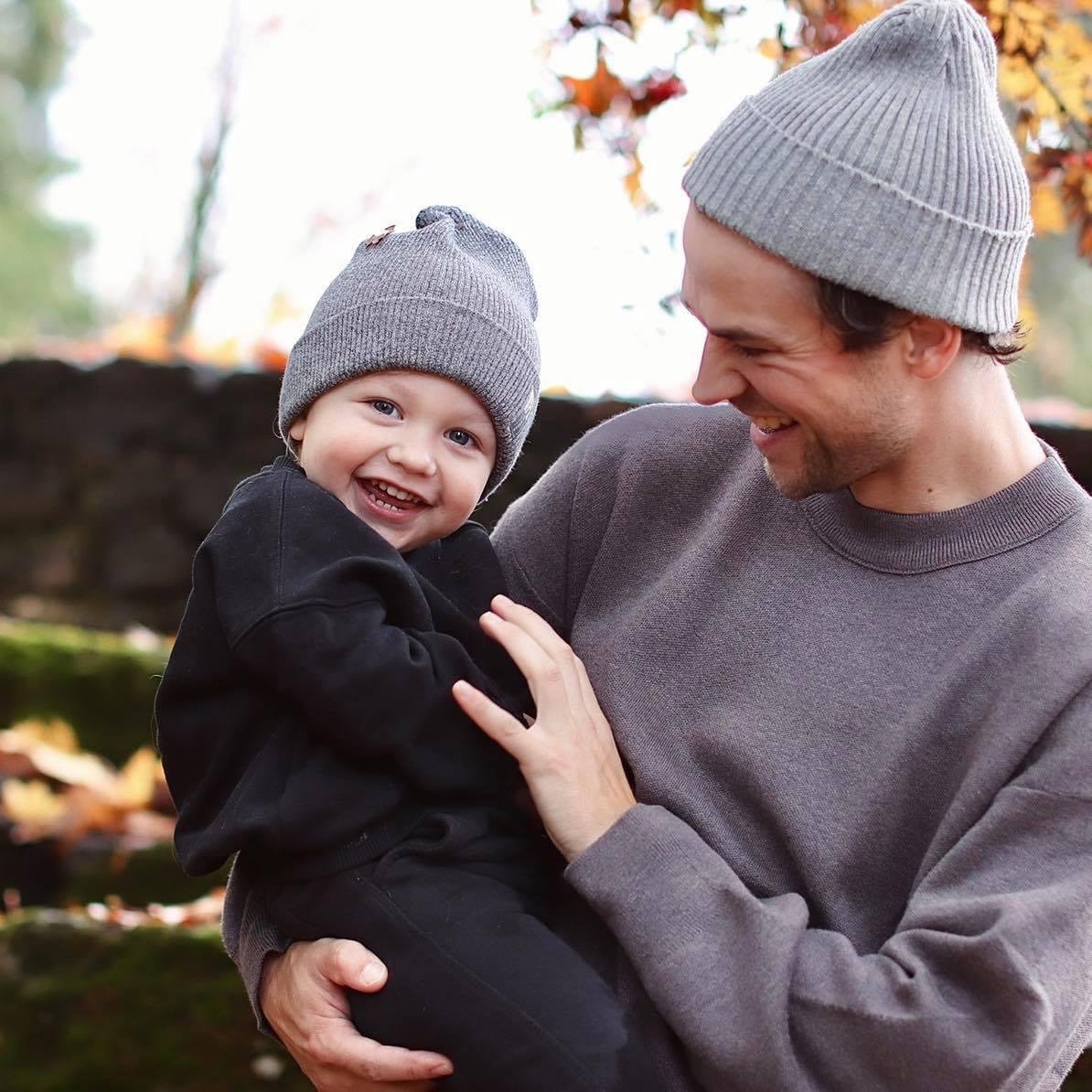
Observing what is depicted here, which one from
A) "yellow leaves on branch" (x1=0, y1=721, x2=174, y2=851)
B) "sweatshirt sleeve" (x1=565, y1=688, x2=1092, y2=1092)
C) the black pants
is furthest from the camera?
"yellow leaves on branch" (x1=0, y1=721, x2=174, y2=851)

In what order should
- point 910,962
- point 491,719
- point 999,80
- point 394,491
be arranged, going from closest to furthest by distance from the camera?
point 910,962, point 491,719, point 394,491, point 999,80

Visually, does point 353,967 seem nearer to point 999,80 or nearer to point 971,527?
point 971,527

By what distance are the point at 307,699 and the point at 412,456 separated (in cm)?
36

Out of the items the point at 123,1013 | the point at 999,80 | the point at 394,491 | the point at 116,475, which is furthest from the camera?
the point at 116,475

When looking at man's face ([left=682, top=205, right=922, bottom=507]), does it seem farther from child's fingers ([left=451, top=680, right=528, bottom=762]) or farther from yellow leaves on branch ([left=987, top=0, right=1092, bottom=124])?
yellow leaves on branch ([left=987, top=0, right=1092, bottom=124])

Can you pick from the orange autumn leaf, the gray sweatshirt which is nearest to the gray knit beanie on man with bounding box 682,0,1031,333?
the gray sweatshirt

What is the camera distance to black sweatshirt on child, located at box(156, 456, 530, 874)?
1823 mm

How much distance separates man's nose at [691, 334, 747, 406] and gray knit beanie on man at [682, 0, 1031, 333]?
17 centimetres

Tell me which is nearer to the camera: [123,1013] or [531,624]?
[531,624]

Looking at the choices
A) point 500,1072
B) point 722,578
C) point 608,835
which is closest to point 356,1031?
point 500,1072

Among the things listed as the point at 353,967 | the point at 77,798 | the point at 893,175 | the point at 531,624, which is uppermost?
the point at 893,175

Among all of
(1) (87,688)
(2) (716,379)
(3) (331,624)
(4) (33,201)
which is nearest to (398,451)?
(3) (331,624)

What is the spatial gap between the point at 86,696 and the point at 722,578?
3220mm

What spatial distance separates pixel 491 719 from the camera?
1916 millimetres
